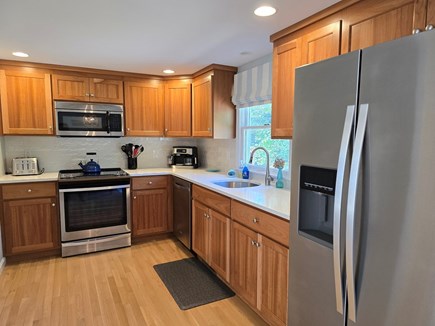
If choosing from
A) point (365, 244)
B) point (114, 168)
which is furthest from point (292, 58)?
point (114, 168)

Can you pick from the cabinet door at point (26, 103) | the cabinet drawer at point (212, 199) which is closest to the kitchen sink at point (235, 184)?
the cabinet drawer at point (212, 199)

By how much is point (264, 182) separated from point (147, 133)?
1850 millimetres

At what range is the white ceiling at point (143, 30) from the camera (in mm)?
1793

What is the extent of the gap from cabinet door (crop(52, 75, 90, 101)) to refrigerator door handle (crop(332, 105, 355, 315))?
3261mm

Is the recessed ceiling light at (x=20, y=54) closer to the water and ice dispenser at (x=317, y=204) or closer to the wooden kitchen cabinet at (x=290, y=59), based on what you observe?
the wooden kitchen cabinet at (x=290, y=59)

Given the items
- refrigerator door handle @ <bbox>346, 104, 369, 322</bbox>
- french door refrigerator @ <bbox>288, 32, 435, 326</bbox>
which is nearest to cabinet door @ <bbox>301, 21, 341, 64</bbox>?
french door refrigerator @ <bbox>288, 32, 435, 326</bbox>

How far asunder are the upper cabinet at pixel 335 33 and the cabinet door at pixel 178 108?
179 cm

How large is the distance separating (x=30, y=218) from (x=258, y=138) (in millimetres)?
2679

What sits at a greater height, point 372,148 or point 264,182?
point 372,148

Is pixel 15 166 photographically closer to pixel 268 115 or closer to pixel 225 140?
pixel 225 140

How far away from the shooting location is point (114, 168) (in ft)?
13.0

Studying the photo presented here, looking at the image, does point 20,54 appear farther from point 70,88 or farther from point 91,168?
point 91,168

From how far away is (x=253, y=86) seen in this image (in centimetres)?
293

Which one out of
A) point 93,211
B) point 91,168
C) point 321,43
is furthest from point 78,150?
point 321,43
